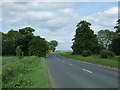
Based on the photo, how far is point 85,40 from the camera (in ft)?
214

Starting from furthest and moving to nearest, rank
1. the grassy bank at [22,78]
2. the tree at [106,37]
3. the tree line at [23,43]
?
the tree at [106,37], the tree line at [23,43], the grassy bank at [22,78]

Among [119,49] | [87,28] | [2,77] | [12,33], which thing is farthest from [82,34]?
[2,77]

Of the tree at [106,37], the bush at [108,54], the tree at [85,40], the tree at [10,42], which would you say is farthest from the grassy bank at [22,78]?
the tree at [106,37]

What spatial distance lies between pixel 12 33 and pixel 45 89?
271 ft

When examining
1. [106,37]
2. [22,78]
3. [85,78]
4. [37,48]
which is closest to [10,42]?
[37,48]

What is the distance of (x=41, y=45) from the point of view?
224ft

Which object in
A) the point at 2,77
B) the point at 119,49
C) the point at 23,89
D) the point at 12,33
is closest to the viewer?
the point at 23,89

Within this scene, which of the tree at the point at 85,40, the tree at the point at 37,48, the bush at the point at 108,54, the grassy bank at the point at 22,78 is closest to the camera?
the grassy bank at the point at 22,78

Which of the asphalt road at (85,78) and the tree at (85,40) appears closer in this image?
the asphalt road at (85,78)

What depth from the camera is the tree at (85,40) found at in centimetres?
6469

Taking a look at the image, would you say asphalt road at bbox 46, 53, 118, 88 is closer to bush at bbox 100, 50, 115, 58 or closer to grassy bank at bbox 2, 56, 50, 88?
grassy bank at bbox 2, 56, 50, 88

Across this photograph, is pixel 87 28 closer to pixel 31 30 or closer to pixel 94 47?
pixel 94 47

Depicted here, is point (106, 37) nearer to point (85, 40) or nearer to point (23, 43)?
point (85, 40)

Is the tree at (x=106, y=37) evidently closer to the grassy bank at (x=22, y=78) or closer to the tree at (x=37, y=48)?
the tree at (x=37, y=48)
